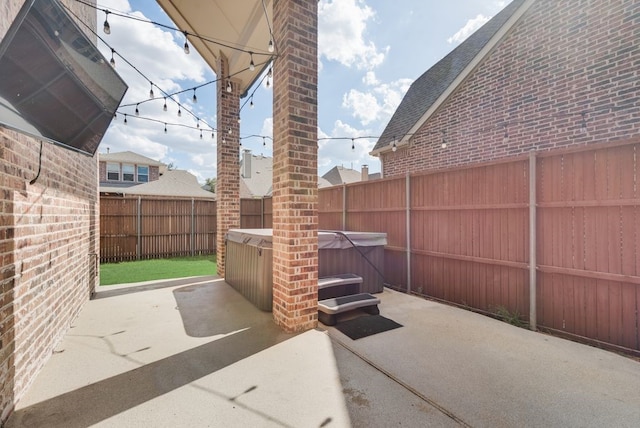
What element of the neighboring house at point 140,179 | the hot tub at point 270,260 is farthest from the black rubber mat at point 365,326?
the neighboring house at point 140,179

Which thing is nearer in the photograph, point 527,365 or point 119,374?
point 119,374

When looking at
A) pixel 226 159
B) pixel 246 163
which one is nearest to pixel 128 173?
pixel 246 163

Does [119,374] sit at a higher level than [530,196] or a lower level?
lower

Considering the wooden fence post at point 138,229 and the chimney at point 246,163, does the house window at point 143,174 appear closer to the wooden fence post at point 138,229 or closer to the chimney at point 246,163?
the chimney at point 246,163

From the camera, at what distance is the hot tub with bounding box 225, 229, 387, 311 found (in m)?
3.48

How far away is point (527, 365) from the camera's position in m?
2.25

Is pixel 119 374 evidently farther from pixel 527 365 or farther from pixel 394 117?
pixel 394 117

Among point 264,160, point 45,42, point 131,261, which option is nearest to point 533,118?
point 45,42

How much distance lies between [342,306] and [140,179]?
17816 mm

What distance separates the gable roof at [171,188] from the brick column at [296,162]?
546 inches

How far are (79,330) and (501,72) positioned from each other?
301 inches

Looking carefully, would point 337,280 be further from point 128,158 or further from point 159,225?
point 128,158

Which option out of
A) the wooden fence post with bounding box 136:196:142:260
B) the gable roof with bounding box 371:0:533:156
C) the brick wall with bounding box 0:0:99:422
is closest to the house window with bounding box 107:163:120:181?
the wooden fence post with bounding box 136:196:142:260

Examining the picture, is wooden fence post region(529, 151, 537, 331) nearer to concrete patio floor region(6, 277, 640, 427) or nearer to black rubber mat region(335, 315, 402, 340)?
concrete patio floor region(6, 277, 640, 427)
